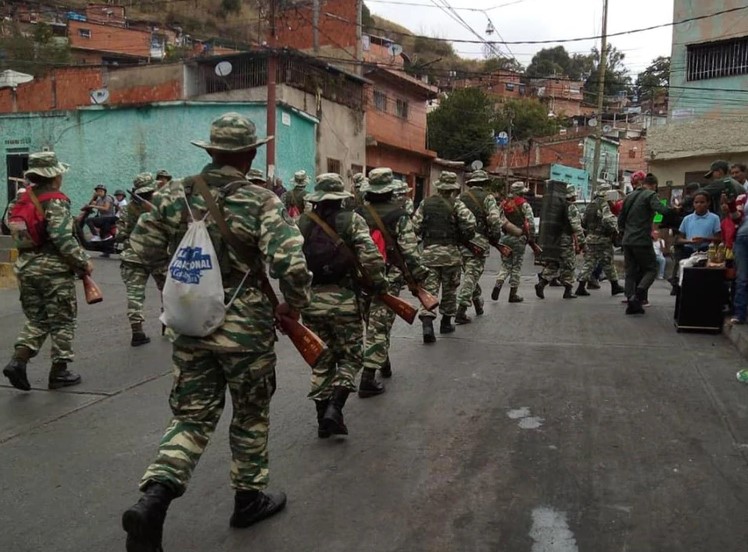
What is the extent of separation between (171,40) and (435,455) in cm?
6429

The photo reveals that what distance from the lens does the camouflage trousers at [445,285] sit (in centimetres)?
793

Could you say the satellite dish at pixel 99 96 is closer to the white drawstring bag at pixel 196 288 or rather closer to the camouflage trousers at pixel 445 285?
the camouflage trousers at pixel 445 285

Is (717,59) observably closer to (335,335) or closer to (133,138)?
(133,138)

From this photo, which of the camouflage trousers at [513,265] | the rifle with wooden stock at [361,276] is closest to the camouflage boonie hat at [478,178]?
the camouflage trousers at [513,265]

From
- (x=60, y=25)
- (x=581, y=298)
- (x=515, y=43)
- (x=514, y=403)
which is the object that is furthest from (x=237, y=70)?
(x=60, y=25)

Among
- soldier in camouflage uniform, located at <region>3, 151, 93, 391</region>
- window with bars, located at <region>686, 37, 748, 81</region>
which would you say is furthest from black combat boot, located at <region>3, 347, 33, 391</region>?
window with bars, located at <region>686, 37, 748, 81</region>

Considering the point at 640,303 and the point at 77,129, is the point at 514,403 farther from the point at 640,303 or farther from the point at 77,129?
the point at 77,129

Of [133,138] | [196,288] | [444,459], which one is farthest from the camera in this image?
[133,138]

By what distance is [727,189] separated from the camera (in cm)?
838

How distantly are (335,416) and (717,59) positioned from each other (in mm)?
22566

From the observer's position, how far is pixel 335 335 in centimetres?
486

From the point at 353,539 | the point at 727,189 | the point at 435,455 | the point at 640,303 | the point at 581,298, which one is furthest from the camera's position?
the point at 581,298

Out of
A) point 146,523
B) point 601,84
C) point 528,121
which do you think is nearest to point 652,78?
point 528,121

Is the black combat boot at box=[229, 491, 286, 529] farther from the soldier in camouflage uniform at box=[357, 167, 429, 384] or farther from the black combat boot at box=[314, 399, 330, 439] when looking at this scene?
the soldier in camouflage uniform at box=[357, 167, 429, 384]
